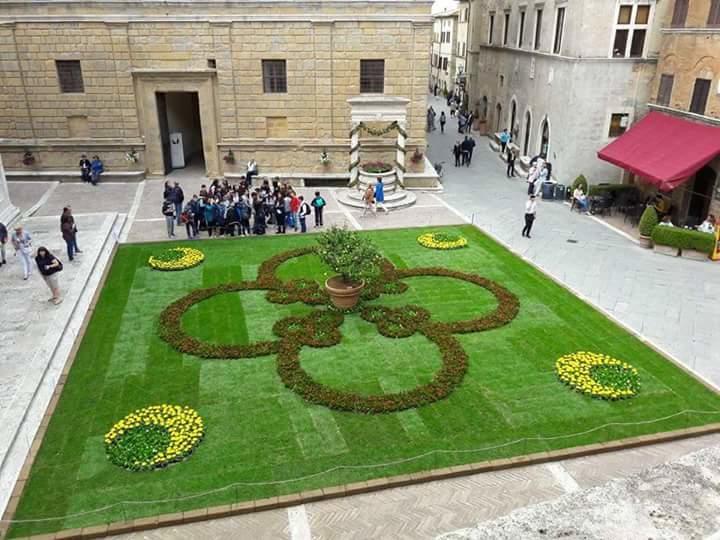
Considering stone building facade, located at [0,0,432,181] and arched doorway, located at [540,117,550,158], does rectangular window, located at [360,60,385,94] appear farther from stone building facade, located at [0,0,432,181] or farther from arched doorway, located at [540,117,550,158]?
arched doorway, located at [540,117,550,158]

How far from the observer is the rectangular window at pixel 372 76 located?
27.8 meters

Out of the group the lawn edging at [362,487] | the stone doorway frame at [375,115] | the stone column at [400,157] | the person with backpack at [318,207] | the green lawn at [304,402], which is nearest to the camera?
the lawn edging at [362,487]

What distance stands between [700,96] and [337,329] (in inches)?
666

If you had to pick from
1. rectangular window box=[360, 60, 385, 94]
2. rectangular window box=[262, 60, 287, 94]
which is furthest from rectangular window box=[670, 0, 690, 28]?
rectangular window box=[262, 60, 287, 94]

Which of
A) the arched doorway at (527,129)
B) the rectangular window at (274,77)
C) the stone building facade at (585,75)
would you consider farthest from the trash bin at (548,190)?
the rectangular window at (274,77)

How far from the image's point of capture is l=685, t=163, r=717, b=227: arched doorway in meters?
22.1

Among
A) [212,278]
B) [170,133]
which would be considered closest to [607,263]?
[212,278]

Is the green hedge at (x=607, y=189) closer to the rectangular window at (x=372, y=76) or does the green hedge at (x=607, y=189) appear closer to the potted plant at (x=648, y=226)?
the potted plant at (x=648, y=226)

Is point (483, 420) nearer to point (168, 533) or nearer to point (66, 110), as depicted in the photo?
point (168, 533)

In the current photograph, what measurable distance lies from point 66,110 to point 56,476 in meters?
22.7

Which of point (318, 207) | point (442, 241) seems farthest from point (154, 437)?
point (318, 207)

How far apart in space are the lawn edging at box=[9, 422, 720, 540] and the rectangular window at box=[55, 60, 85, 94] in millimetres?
24034

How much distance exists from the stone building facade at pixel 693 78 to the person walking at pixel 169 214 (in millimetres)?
18932

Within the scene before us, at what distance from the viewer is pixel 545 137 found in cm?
3036
